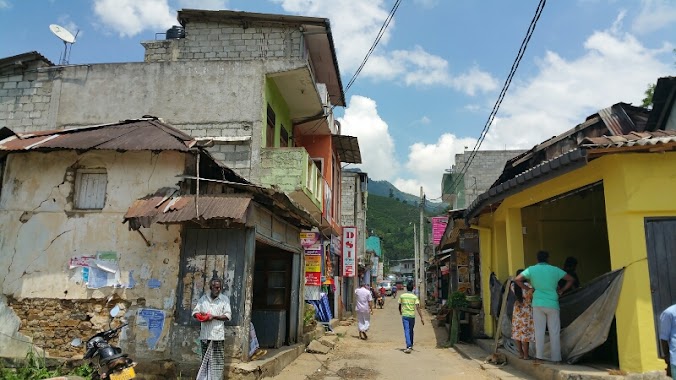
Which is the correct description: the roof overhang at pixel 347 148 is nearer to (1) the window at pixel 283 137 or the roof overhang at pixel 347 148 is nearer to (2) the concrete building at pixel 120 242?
(1) the window at pixel 283 137

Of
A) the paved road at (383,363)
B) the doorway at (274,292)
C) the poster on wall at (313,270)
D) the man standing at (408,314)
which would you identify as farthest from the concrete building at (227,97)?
the man standing at (408,314)

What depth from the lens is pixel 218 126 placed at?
12.9 m

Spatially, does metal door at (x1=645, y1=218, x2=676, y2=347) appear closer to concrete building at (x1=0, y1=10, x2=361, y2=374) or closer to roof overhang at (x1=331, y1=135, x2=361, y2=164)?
concrete building at (x1=0, y1=10, x2=361, y2=374)

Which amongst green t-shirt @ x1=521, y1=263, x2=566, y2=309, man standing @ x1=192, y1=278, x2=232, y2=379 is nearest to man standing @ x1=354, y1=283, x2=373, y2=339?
green t-shirt @ x1=521, y1=263, x2=566, y2=309

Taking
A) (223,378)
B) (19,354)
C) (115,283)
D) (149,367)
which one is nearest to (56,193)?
(115,283)

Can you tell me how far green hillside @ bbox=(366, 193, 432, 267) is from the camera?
93.5 metres

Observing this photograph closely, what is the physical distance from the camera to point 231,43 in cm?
1527

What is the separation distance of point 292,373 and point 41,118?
1003 centimetres

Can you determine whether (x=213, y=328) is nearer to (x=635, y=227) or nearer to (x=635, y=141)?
(x=635, y=227)

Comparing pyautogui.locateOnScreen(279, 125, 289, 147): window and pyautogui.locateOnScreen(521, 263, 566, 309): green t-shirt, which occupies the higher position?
pyautogui.locateOnScreen(279, 125, 289, 147): window

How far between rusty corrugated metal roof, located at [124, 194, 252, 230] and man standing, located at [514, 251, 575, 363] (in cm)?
478

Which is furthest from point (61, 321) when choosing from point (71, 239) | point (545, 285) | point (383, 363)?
point (545, 285)

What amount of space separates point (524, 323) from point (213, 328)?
5.22 m

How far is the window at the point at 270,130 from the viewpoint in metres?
13.7
